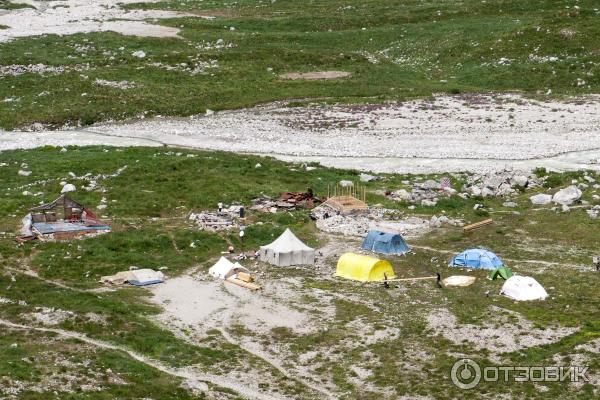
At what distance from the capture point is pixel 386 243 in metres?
67.2

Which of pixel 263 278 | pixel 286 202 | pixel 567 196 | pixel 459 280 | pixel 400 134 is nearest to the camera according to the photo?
pixel 459 280

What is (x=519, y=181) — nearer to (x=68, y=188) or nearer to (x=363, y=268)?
(x=363, y=268)

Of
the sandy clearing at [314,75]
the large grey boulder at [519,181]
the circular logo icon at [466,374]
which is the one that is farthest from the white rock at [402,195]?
the sandy clearing at [314,75]

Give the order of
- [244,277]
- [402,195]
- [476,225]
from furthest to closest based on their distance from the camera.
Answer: [402,195] < [476,225] < [244,277]

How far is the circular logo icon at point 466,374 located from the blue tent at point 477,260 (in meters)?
13.2

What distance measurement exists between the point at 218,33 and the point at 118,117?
130 ft

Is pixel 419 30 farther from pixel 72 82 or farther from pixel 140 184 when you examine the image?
pixel 140 184

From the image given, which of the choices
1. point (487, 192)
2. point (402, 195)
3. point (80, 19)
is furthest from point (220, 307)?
point (80, 19)

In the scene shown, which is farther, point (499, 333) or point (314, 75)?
point (314, 75)

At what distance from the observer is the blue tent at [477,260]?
64.2 meters

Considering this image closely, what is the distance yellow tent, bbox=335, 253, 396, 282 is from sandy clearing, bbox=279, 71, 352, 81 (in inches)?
2282

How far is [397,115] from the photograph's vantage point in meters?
105

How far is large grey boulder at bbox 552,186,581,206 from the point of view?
75.6 metres

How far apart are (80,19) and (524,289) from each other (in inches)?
4290
